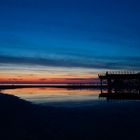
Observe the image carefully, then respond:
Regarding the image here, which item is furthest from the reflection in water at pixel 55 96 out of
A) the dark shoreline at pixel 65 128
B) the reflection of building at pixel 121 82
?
the dark shoreline at pixel 65 128

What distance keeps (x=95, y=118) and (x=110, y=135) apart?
491cm

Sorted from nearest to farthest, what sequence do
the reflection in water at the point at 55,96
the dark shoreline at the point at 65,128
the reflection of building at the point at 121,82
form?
the dark shoreline at the point at 65,128
the reflection in water at the point at 55,96
the reflection of building at the point at 121,82

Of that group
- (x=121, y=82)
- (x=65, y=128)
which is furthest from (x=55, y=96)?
(x=65, y=128)

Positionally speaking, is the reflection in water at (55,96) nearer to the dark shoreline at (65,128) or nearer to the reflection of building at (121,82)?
the reflection of building at (121,82)

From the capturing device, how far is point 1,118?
49.0ft

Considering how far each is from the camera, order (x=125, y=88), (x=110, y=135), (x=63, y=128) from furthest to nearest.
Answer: (x=125, y=88)
(x=63, y=128)
(x=110, y=135)

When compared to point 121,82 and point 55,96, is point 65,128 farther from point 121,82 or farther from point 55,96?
point 121,82

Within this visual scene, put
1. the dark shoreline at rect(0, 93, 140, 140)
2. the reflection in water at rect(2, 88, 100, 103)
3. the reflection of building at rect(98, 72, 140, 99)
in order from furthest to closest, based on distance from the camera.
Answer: the reflection of building at rect(98, 72, 140, 99) < the reflection in water at rect(2, 88, 100, 103) < the dark shoreline at rect(0, 93, 140, 140)

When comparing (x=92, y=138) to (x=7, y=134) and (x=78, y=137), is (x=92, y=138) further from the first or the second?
(x=7, y=134)

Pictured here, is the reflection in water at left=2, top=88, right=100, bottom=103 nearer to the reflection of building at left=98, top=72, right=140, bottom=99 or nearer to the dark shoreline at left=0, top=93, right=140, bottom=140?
the reflection of building at left=98, top=72, right=140, bottom=99

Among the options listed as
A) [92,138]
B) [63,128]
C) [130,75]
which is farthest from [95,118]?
[130,75]

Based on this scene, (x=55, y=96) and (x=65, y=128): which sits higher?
(x=55, y=96)

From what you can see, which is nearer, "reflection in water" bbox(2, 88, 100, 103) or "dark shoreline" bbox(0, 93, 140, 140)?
"dark shoreline" bbox(0, 93, 140, 140)

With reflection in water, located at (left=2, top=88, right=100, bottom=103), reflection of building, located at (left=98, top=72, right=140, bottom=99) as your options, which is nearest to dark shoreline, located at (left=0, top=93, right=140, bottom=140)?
reflection in water, located at (left=2, top=88, right=100, bottom=103)
